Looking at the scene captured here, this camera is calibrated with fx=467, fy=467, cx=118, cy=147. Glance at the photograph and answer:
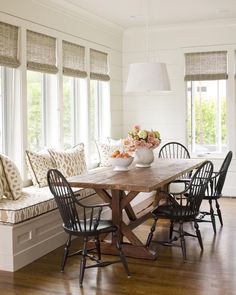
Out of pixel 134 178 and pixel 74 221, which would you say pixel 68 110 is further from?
pixel 74 221

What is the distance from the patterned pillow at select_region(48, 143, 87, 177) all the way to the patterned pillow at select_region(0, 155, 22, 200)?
986 millimetres

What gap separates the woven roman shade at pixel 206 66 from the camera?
7.62 metres

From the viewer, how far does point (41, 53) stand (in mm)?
5809

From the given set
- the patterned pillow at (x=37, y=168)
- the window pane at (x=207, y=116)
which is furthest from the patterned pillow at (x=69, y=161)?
the window pane at (x=207, y=116)

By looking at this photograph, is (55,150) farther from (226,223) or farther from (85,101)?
(226,223)

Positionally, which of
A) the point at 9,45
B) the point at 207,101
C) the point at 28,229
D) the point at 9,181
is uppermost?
the point at 9,45

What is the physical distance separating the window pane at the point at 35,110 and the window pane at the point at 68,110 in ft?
1.96

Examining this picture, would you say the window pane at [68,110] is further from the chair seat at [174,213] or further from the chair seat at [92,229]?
the chair seat at [92,229]

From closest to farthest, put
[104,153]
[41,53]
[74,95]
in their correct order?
[41,53] → [74,95] → [104,153]

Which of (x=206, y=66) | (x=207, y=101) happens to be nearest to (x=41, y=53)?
(x=206, y=66)

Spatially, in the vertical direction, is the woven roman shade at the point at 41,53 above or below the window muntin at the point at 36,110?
above

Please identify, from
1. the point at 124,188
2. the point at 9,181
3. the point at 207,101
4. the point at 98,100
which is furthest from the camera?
the point at 207,101

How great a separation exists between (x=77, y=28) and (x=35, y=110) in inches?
59.1

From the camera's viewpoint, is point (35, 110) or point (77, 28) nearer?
point (35, 110)
